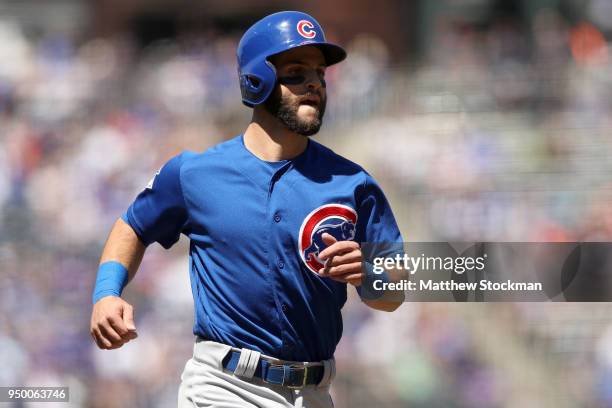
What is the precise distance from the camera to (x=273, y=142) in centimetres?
359

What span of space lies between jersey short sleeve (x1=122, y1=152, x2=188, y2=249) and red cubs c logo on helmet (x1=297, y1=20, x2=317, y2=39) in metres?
0.56

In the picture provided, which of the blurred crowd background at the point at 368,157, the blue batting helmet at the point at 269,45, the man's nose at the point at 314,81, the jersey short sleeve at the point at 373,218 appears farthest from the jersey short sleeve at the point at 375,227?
the blurred crowd background at the point at 368,157

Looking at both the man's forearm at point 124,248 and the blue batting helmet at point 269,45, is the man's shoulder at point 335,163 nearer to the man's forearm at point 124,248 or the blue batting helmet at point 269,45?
the blue batting helmet at point 269,45

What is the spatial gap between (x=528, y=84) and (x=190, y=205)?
404cm

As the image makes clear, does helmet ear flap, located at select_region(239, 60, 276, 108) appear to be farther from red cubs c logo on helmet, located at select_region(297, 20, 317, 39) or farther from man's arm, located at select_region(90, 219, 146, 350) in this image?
man's arm, located at select_region(90, 219, 146, 350)

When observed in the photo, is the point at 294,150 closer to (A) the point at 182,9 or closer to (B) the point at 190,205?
(B) the point at 190,205

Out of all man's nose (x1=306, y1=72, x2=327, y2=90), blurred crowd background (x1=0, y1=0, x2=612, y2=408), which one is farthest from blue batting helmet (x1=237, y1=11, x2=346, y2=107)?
blurred crowd background (x1=0, y1=0, x2=612, y2=408)

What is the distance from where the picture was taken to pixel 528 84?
7.03 metres

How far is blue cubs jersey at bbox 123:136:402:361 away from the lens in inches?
133

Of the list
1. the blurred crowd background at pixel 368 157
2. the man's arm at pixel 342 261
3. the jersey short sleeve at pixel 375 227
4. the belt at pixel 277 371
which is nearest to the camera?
the man's arm at pixel 342 261

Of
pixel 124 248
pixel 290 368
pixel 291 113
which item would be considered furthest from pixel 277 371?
pixel 291 113

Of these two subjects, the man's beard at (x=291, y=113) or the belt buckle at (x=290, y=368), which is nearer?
the belt buckle at (x=290, y=368)

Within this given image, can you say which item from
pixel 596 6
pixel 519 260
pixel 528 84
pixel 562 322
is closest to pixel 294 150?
pixel 519 260

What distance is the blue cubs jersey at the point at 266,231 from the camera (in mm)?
3391
